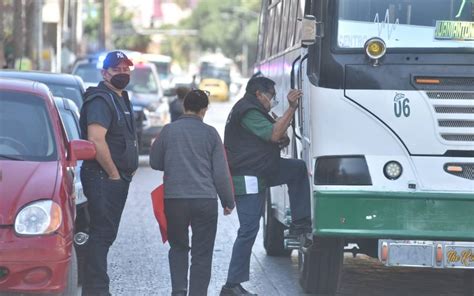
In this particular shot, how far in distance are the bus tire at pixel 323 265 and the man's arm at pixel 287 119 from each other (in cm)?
92

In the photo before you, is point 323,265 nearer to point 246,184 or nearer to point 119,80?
point 246,184

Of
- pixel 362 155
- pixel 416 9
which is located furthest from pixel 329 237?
pixel 416 9

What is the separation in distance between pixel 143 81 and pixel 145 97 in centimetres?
66

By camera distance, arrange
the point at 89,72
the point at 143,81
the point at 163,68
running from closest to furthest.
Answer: the point at 89,72 < the point at 143,81 < the point at 163,68

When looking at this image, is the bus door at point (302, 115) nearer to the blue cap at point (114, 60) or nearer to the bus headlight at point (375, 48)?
the bus headlight at point (375, 48)

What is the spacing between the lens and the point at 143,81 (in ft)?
76.7

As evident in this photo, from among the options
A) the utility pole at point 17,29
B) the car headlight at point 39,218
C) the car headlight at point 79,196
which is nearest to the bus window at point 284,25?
the car headlight at point 79,196

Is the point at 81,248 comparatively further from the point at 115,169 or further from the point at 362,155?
the point at 362,155

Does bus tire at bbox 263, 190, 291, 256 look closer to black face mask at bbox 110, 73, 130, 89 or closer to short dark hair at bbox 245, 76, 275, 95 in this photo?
A: short dark hair at bbox 245, 76, 275, 95

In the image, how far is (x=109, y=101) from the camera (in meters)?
7.93

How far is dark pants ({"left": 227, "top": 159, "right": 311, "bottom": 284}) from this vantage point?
8.66 meters

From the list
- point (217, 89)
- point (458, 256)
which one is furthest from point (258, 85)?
point (217, 89)

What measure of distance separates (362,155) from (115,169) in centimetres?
186

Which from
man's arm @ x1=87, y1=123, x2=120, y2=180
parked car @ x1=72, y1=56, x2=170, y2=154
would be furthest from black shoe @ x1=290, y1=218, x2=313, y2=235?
parked car @ x1=72, y1=56, x2=170, y2=154
